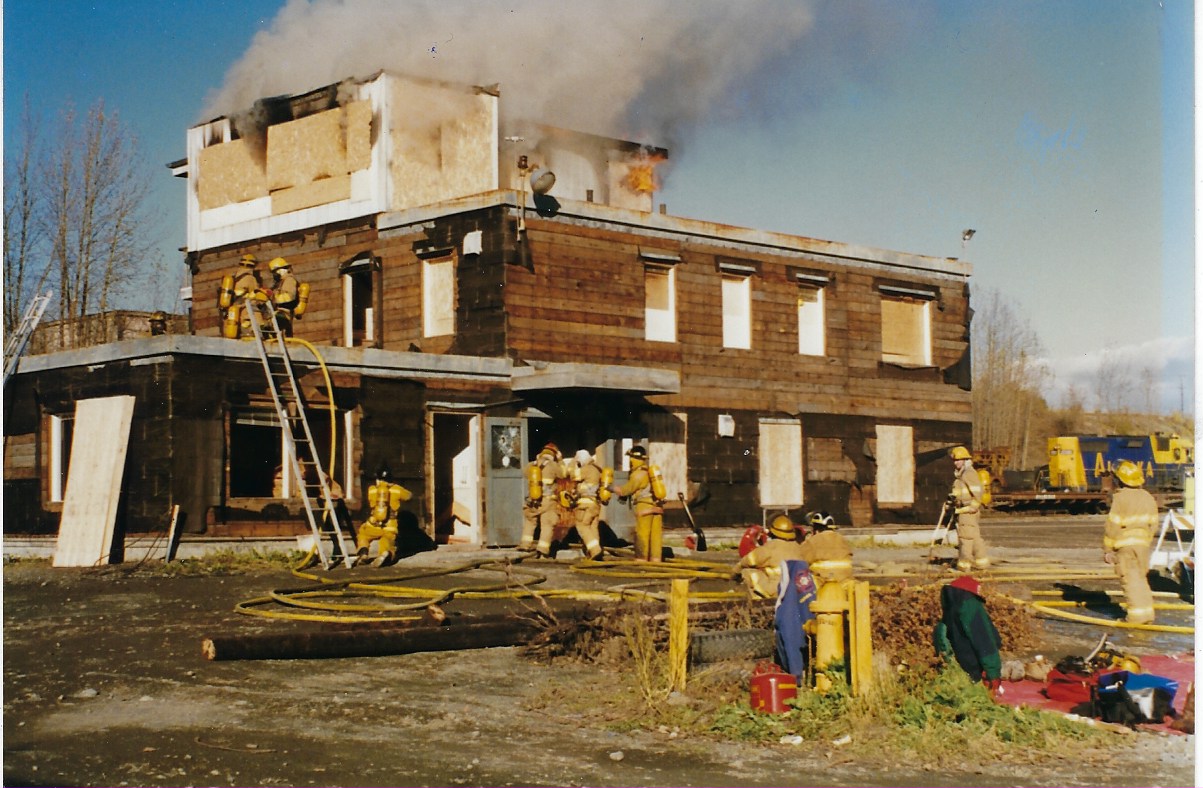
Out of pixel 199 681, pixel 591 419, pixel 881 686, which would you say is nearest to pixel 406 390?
pixel 591 419

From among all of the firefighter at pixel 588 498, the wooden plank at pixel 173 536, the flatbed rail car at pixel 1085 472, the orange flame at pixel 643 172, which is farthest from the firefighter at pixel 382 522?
the flatbed rail car at pixel 1085 472

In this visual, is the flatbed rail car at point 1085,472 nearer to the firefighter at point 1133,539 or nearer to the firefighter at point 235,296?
the firefighter at point 235,296

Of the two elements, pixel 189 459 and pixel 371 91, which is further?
pixel 371 91

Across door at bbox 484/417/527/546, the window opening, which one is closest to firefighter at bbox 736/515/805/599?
door at bbox 484/417/527/546

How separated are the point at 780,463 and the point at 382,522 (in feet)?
32.8

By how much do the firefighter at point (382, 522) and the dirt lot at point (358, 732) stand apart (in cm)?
544

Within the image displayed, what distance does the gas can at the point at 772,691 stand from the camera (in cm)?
795

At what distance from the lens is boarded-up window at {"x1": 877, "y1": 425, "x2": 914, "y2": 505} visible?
1008 inches

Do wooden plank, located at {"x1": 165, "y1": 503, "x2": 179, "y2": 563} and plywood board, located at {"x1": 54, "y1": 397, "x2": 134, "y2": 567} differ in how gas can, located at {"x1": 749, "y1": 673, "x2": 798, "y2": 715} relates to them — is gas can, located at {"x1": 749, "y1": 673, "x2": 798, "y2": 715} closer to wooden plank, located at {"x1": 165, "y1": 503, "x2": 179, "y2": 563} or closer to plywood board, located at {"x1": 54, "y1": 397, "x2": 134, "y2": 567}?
wooden plank, located at {"x1": 165, "y1": 503, "x2": 179, "y2": 563}

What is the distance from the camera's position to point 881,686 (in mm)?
7980

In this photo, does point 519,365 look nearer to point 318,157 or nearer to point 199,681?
point 318,157

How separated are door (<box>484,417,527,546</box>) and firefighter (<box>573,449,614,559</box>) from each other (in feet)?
7.07

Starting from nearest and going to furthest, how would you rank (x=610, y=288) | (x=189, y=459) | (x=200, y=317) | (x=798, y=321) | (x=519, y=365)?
(x=189, y=459) < (x=519, y=365) < (x=610, y=288) < (x=798, y=321) < (x=200, y=317)

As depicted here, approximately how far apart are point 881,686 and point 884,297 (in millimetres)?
18921
